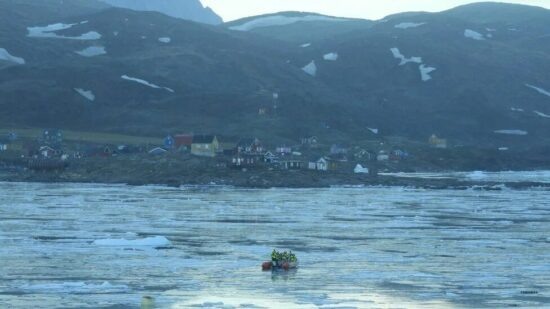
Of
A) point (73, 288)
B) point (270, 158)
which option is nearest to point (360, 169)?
point (270, 158)

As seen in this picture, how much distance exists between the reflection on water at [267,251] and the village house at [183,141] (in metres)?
56.7

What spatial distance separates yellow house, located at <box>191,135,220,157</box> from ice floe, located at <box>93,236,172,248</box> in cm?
8569

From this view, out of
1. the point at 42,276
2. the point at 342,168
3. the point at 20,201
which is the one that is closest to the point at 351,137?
the point at 342,168

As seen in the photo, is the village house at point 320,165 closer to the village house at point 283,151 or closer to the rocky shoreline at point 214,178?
the rocky shoreline at point 214,178

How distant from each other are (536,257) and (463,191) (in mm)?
54812

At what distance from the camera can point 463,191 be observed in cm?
10400

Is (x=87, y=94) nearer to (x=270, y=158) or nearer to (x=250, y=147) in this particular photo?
(x=250, y=147)

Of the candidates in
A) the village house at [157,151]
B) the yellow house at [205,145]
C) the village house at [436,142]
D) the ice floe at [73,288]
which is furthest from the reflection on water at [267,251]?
the village house at [436,142]

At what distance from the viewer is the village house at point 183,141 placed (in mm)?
145350

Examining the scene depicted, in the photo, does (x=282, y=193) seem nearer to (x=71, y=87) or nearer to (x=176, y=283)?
(x=176, y=283)

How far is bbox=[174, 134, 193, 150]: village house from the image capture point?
477 feet

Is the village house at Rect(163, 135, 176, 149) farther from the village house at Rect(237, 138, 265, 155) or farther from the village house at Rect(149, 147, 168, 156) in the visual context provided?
the village house at Rect(237, 138, 265, 155)

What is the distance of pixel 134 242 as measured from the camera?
52.4 meters

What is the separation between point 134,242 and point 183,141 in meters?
96.8
